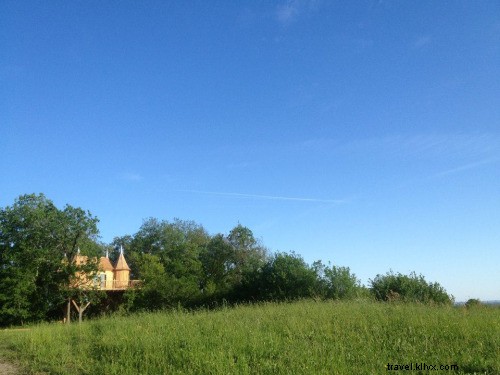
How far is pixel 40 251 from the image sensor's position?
122 feet

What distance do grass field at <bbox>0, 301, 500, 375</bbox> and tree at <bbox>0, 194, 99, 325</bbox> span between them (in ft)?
84.2

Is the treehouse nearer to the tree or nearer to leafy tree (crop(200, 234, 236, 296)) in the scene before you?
the tree

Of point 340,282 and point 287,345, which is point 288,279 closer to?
point 340,282

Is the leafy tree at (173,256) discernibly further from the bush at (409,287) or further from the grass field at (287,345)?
the grass field at (287,345)

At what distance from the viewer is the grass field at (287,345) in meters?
8.10

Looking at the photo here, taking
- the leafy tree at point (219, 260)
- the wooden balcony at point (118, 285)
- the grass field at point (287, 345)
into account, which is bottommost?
the grass field at point (287, 345)

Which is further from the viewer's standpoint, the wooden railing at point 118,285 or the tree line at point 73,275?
the wooden railing at point 118,285

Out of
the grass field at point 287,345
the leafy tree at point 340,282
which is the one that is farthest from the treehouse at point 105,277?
the grass field at point 287,345

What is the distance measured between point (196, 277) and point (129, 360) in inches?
1390

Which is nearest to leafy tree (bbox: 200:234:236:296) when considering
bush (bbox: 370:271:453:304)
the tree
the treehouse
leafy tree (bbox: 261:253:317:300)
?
the treehouse

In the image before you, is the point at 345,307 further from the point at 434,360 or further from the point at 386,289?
the point at 386,289

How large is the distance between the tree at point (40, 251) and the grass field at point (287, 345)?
25.7 meters

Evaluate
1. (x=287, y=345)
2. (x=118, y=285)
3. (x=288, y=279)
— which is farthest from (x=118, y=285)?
(x=287, y=345)

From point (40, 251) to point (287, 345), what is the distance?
34.1m
